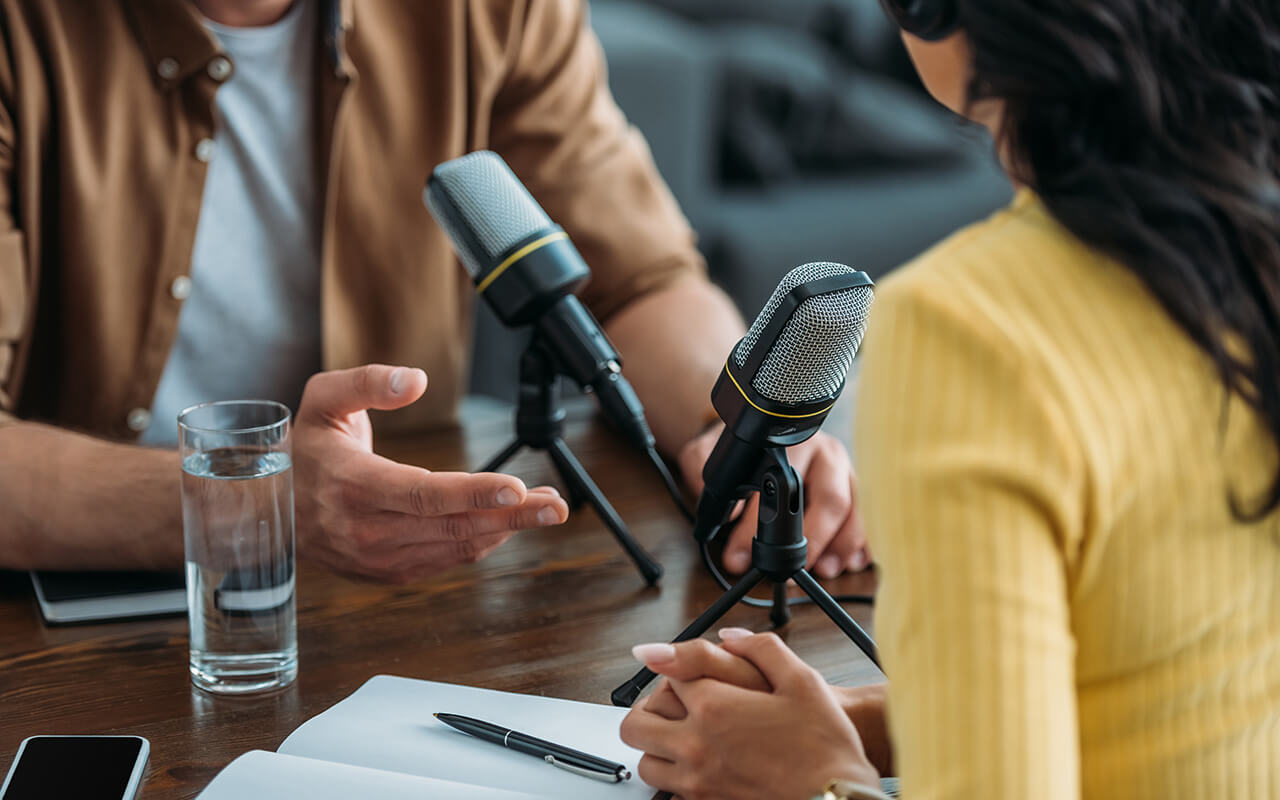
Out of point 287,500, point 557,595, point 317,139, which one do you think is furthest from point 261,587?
point 317,139

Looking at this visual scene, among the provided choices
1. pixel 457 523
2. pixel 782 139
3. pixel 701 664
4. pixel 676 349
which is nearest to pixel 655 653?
pixel 701 664

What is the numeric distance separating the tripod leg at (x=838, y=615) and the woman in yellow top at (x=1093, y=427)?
304 mm

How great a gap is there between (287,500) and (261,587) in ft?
0.20

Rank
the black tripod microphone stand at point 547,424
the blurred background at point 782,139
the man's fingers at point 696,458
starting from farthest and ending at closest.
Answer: the blurred background at point 782,139
the man's fingers at point 696,458
the black tripod microphone stand at point 547,424

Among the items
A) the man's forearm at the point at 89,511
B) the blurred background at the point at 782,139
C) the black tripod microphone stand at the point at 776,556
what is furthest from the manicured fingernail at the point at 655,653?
the blurred background at the point at 782,139

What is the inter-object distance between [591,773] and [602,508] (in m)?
0.34

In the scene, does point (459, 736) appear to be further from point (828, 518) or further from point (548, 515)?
point (828, 518)

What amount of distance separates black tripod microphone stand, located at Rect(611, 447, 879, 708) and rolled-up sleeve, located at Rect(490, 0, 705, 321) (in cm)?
64

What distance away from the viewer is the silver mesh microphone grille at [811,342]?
78 centimetres

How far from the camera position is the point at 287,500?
0.91 m

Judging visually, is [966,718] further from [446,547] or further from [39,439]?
[39,439]

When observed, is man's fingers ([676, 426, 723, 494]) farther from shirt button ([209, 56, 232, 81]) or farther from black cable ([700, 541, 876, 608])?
shirt button ([209, 56, 232, 81])

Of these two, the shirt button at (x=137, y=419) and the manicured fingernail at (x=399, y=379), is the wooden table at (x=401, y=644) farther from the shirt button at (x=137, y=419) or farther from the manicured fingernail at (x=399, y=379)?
the shirt button at (x=137, y=419)

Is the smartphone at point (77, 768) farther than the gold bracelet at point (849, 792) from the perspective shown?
Yes
